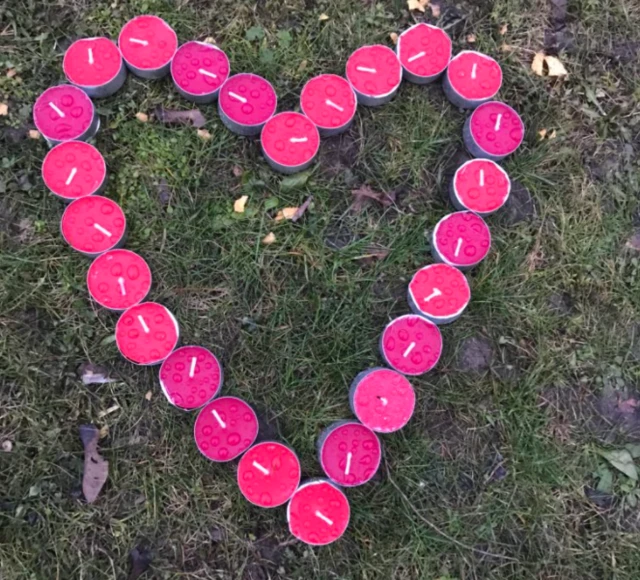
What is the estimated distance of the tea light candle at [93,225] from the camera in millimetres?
2791

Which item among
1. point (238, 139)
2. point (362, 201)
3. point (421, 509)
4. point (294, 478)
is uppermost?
point (238, 139)

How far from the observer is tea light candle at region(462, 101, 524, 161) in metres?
3.01

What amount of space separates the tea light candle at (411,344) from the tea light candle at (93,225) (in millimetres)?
1304

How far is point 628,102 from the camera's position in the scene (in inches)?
129

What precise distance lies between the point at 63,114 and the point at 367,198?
4.84 ft

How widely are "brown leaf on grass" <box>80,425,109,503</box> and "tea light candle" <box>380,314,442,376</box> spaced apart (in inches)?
52.7

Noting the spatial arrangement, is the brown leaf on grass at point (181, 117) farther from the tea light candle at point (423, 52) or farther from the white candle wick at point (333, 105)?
the tea light candle at point (423, 52)

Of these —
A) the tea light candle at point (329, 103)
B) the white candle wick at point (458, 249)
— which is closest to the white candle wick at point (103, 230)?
the tea light candle at point (329, 103)

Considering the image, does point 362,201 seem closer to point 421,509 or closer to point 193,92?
point 193,92

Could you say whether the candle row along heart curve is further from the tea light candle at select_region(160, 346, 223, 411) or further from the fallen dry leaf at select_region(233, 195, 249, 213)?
the fallen dry leaf at select_region(233, 195, 249, 213)

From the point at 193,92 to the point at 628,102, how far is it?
225 cm

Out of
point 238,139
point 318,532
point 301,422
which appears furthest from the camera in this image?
point 238,139

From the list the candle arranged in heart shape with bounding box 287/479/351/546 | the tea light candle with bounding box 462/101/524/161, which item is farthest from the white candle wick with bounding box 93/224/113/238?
the tea light candle with bounding box 462/101/524/161

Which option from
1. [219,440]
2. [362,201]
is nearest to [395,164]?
[362,201]
